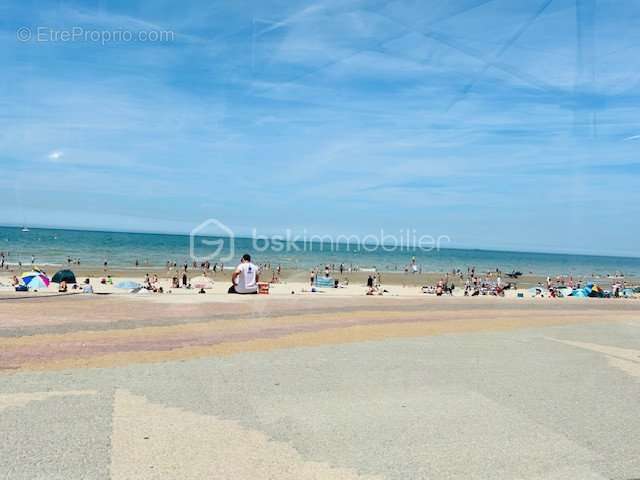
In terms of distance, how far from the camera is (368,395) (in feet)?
22.9

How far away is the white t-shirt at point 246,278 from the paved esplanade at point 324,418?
8.73 meters

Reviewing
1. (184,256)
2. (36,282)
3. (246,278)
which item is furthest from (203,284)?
(184,256)

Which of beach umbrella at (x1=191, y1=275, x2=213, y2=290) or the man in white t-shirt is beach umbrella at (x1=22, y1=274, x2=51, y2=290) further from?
the man in white t-shirt

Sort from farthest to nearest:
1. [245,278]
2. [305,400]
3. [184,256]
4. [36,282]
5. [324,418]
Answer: [184,256] < [36,282] < [245,278] < [305,400] < [324,418]

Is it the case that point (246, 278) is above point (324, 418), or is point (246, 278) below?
above

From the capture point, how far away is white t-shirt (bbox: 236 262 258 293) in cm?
1805

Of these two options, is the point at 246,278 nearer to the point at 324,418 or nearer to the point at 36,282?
the point at 324,418

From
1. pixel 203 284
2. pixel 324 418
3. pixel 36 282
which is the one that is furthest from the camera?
pixel 203 284

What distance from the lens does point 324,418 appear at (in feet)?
19.9

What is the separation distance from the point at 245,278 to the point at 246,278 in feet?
0.11

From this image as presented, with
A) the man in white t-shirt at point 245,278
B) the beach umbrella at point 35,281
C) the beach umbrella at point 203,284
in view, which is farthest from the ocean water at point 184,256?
the man in white t-shirt at point 245,278

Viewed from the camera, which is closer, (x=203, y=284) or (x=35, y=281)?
(x=35, y=281)

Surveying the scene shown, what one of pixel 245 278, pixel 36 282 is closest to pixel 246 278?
pixel 245 278

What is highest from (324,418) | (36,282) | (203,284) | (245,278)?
(245,278)
